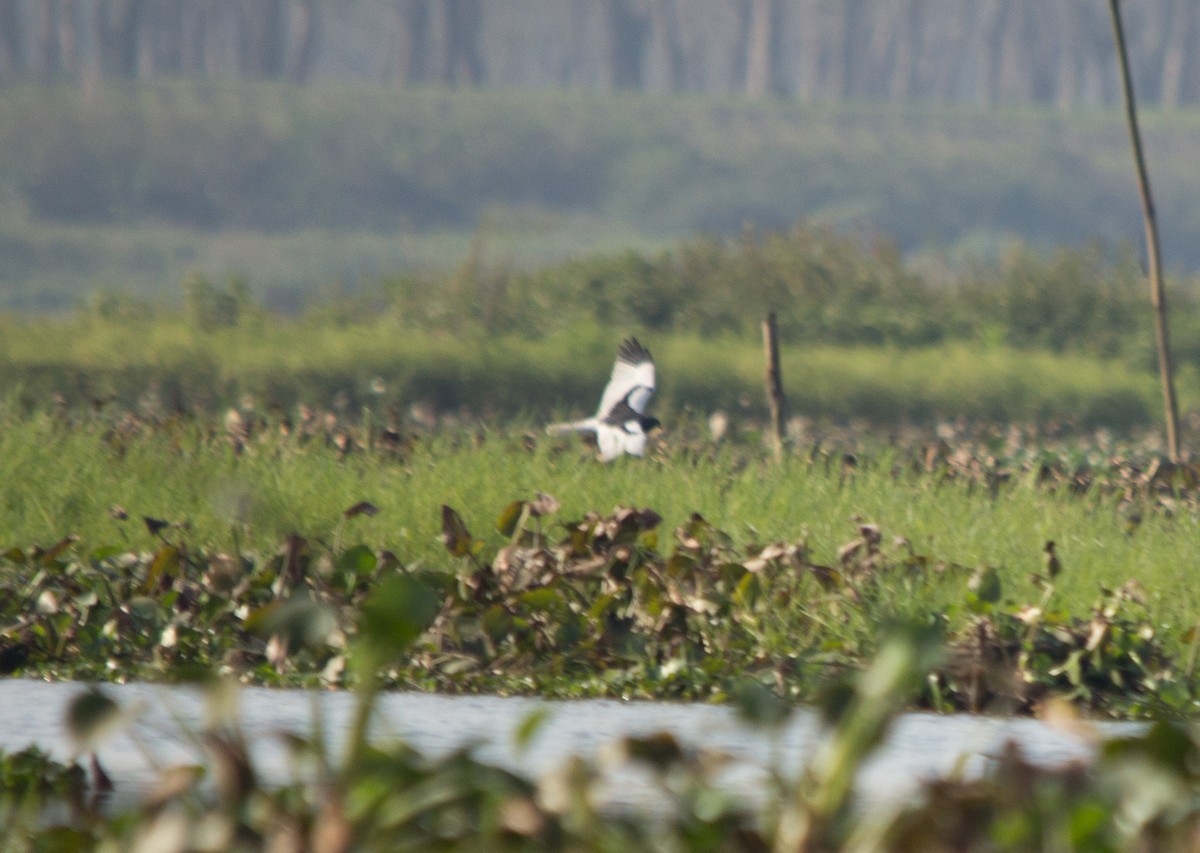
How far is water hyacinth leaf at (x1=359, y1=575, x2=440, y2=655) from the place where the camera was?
2.57m

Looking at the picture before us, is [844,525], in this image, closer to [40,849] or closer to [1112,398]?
[40,849]

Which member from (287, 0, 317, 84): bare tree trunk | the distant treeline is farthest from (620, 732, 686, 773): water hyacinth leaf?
(287, 0, 317, 84): bare tree trunk

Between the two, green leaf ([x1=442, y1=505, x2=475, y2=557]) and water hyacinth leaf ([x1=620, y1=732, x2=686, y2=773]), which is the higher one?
water hyacinth leaf ([x1=620, y1=732, x2=686, y2=773])

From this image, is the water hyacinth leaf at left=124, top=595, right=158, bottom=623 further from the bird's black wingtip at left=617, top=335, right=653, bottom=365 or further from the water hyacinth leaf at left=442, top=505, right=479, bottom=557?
the bird's black wingtip at left=617, top=335, right=653, bottom=365

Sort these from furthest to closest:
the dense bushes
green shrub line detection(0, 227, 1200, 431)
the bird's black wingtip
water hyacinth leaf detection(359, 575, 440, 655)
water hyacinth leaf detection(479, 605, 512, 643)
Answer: the dense bushes < green shrub line detection(0, 227, 1200, 431) < the bird's black wingtip < water hyacinth leaf detection(479, 605, 512, 643) < water hyacinth leaf detection(359, 575, 440, 655)

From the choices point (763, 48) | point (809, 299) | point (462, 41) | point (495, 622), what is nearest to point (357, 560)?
point (495, 622)

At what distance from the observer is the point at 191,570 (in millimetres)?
7688

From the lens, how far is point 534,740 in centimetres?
529

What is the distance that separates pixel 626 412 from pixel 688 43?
64.0 meters

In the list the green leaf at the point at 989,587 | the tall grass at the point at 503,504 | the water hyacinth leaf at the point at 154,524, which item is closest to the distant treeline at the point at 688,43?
the tall grass at the point at 503,504

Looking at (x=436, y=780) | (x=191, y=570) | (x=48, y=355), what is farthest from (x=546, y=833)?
(x=48, y=355)

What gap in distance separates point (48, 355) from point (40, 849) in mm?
14237

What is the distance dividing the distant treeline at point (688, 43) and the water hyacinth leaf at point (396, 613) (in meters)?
49.5

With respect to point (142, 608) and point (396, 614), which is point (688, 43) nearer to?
point (142, 608)
